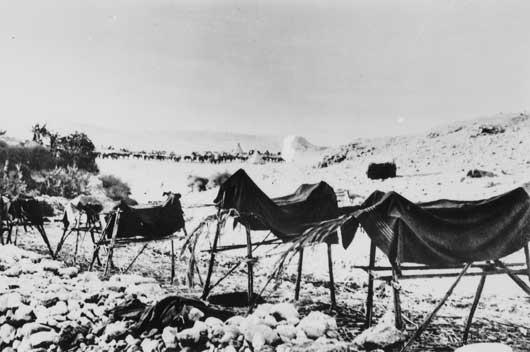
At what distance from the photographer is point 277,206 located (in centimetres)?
945

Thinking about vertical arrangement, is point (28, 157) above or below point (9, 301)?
above

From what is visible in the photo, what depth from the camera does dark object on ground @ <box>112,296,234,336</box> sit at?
7492 mm

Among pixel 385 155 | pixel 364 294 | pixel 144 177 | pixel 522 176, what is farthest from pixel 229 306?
pixel 144 177

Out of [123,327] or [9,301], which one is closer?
[123,327]

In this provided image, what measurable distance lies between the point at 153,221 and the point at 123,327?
559cm

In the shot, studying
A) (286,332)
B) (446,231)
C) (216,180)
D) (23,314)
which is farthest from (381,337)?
(216,180)

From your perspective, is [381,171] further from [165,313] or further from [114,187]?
[114,187]

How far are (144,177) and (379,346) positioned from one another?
2086 inches

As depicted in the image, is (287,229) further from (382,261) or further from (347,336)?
(382,261)

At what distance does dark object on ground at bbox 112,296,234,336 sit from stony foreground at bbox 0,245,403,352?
5.0 inches

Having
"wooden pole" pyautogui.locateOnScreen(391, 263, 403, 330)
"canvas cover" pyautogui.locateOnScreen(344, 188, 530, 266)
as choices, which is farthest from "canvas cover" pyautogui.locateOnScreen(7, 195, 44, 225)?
"wooden pole" pyautogui.locateOnScreen(391, 263, 403, 330)

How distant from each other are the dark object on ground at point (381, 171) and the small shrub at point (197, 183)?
1544 cm

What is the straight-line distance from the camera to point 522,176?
22.6 metres

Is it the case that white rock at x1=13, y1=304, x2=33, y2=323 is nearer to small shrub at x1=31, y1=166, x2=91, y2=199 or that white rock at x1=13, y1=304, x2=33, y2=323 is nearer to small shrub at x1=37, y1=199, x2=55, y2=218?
small shrub at x1=37, y1=199, x2=55, y2=218
